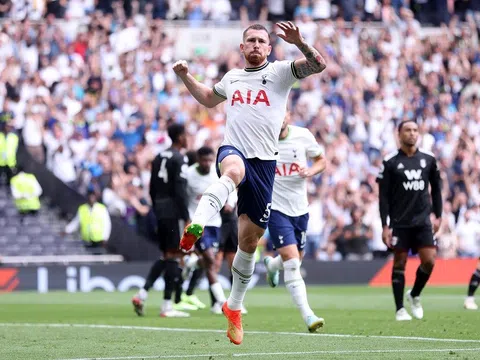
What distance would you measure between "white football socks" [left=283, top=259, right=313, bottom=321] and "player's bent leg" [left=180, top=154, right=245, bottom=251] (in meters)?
2.15

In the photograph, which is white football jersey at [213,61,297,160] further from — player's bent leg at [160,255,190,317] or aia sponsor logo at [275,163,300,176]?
player's bent leg at [160,255,190,317]

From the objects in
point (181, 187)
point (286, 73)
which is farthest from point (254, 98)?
point (181, 187)

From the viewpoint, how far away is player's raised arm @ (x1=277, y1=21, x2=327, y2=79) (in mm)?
10109

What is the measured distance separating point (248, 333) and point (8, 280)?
13.4 metres

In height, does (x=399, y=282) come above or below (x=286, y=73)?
below

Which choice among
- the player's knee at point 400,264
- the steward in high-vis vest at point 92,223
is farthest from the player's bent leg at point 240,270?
the steward in high-vis vest at point 92,223

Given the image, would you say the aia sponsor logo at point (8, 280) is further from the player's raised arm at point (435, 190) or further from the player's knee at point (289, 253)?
the player's knee at point (289, 253)

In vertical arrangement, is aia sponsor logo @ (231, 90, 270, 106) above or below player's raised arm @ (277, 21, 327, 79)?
below

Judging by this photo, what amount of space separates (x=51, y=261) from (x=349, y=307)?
32.6 ft

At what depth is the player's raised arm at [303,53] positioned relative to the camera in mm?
10109

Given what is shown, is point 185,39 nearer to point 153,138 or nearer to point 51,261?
point 153,138

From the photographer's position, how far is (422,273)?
14.8 meters

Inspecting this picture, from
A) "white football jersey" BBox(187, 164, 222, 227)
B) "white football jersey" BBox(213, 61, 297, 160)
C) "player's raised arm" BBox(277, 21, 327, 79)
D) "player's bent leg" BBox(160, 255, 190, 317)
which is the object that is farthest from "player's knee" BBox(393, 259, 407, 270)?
"player's raised arm" BBox(277, 21, 327, 79)

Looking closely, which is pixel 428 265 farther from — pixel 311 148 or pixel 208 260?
pixel 208 260
